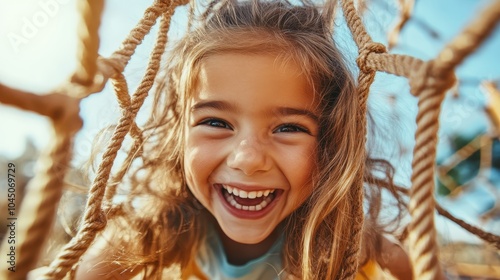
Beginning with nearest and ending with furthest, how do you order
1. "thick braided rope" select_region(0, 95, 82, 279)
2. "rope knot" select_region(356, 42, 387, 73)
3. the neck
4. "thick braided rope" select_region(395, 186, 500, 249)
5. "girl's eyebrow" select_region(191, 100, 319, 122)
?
1. "thick braided rope" select_region(0, 95, 82, 279)
2. "rope knot" select_region(356, 42, 387, 73)
3. "girl's eyebrow" select_region(191, 100, 319, 122)
4. "thick braided rope" select_region(395, 186, 500, 249)
5. the neck

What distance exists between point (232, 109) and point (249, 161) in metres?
0.11

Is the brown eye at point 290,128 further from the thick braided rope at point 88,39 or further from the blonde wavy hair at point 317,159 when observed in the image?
the thick braided rope at point 88,39

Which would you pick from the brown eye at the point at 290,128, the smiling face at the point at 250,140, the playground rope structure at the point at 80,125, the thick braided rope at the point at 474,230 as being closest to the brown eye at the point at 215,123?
the smiling face at the point at 250,140

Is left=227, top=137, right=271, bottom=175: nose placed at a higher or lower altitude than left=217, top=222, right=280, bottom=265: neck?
higher

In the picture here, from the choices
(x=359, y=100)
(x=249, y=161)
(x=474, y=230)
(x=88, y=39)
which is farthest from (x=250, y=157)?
(x=474, y=230)

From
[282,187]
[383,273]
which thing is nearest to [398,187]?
[383,273]

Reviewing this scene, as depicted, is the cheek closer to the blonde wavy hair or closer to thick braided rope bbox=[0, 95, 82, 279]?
the blonde wavy hair

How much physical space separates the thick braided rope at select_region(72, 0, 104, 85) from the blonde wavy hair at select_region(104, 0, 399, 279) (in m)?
0.47

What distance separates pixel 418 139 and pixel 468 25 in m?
0.12

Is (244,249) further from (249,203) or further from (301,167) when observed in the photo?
(301,167)

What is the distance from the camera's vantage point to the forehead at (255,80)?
825mm

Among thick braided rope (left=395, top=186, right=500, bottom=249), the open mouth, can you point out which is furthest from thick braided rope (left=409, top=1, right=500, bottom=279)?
thick braided rope (left=395, top=186, right=500, bottom=249)

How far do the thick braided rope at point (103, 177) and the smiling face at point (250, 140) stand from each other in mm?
130

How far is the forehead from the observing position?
825 millimetres
